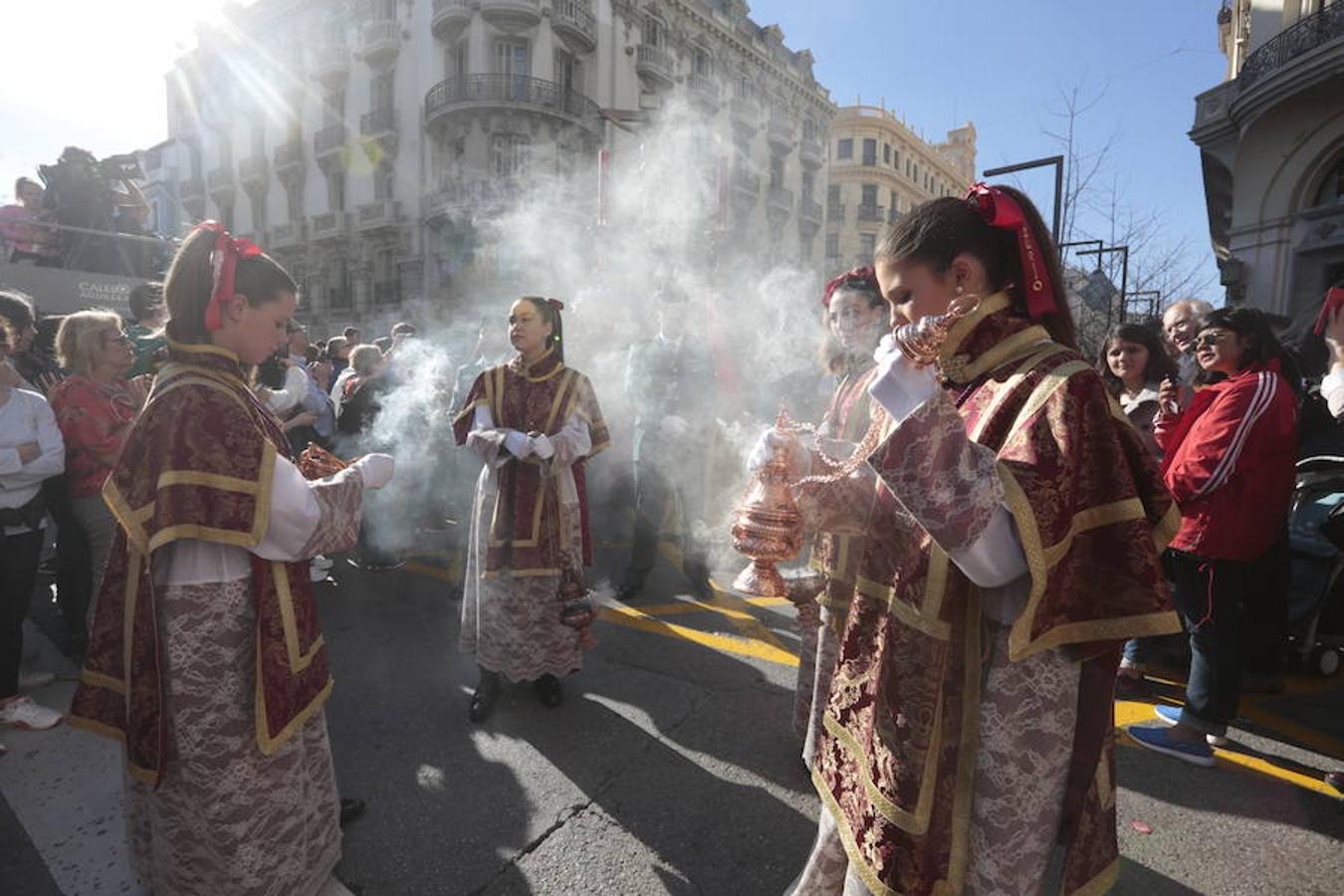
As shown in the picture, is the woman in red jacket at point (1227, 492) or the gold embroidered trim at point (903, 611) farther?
the woman in red jacket at point (1227, 492)

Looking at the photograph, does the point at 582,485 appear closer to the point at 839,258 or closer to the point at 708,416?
the point at 708,416

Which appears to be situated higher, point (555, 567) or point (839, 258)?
point (839, 258)

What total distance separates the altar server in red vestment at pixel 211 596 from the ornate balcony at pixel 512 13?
24889mm

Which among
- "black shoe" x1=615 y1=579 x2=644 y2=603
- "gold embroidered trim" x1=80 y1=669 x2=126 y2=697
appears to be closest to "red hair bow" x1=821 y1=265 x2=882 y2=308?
"gold embroidered trim" x1=80 y1=669 x2=126 y2=697

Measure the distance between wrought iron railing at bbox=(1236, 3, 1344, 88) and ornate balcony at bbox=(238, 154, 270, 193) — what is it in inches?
1398

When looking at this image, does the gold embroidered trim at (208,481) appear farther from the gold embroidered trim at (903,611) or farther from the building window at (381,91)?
the building window at (381,91)

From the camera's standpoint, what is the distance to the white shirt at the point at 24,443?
3.45 m

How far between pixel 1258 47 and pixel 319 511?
68.9ft

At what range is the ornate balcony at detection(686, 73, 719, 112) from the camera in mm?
28712

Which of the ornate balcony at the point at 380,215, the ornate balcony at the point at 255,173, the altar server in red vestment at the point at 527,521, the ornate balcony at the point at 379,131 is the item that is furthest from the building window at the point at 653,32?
the altar server in red vestment at the point at 527,521

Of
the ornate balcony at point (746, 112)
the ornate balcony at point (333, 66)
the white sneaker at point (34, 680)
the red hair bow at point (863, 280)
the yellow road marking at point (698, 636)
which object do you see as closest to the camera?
the red hair bow at point (863, 280)

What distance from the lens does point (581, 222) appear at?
68.6 feet

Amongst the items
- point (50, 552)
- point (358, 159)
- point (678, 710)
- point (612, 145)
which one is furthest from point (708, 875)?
point (358, 159)

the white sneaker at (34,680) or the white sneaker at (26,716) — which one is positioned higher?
the white sneaker at (26,716)
